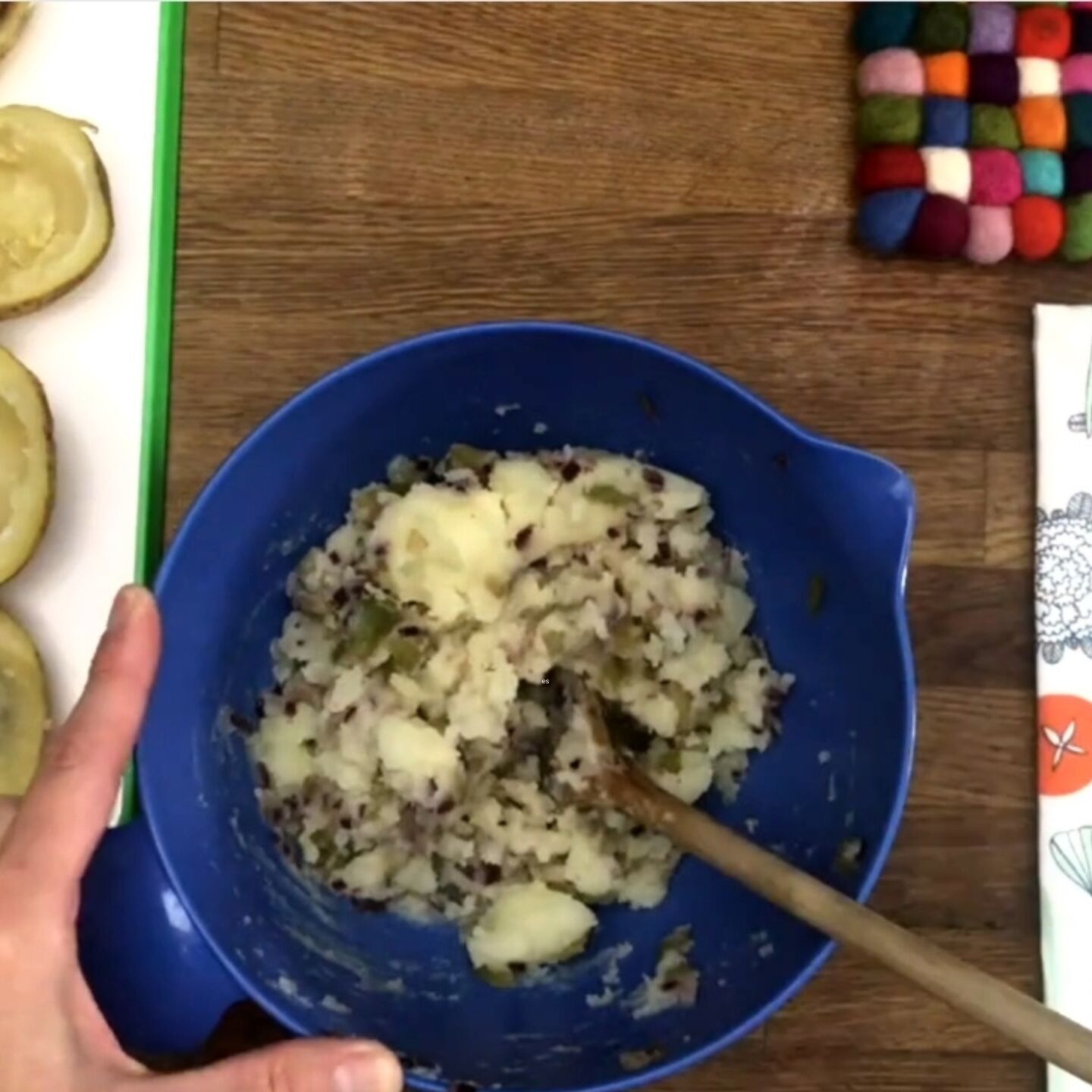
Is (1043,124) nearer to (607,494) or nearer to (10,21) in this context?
(607,494)

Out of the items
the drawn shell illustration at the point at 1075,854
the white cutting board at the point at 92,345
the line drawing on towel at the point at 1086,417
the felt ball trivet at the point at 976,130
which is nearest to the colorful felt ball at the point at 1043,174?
the felt ball trivet at the point at 976,130

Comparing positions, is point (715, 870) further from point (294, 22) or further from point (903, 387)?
point (294, 22)

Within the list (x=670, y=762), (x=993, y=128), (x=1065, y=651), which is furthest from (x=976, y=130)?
(x=670, y=762)

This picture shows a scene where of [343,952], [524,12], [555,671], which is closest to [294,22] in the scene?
[524,12]

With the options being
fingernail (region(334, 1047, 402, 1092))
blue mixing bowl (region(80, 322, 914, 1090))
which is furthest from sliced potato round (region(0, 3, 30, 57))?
fingernail (region(334, 1047, 402, 1092))

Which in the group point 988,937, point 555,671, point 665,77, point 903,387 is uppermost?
point 665,77

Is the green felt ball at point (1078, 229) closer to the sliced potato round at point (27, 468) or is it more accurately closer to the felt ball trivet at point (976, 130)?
the felt ball trivet at point (976, 130)
